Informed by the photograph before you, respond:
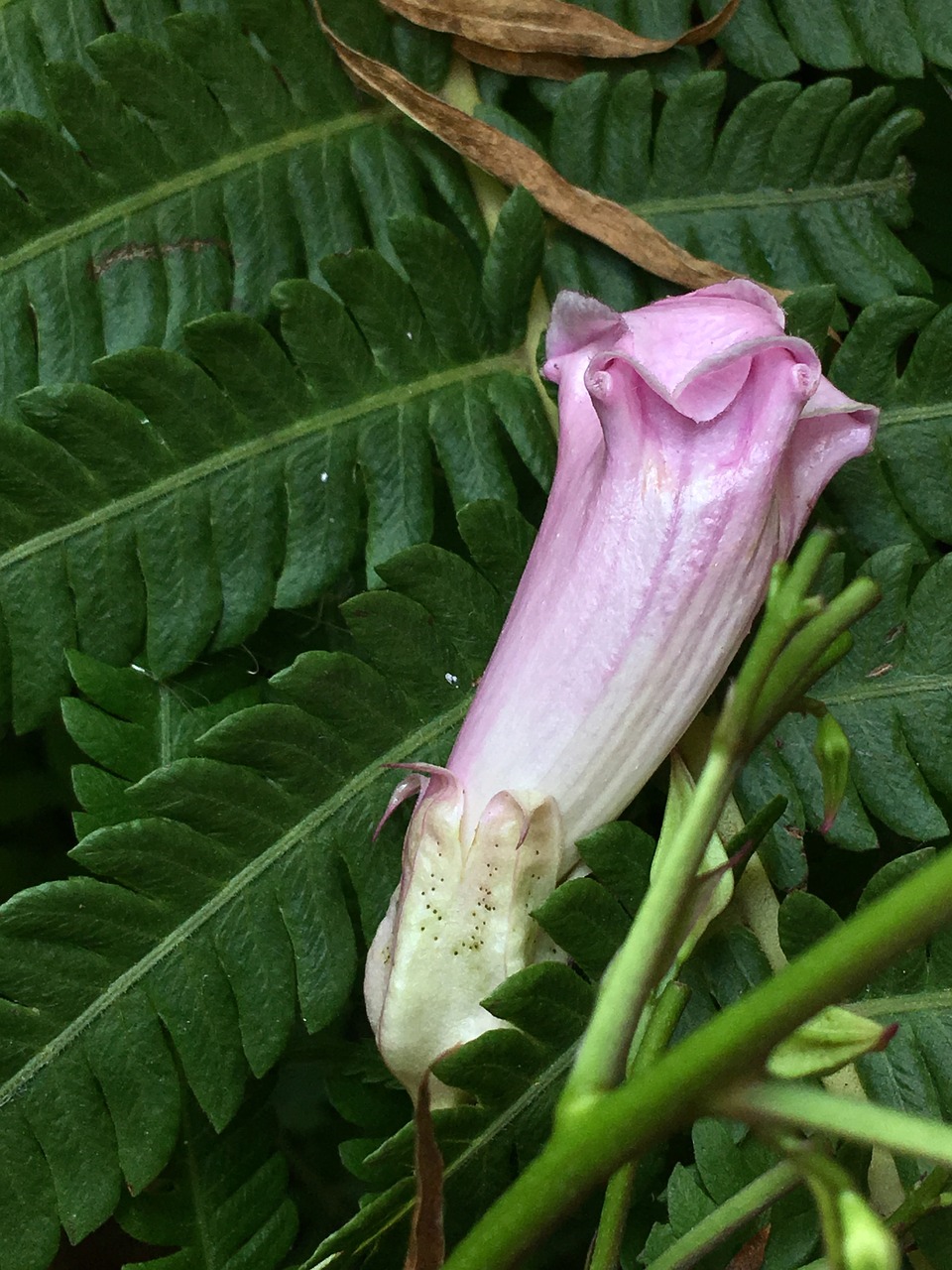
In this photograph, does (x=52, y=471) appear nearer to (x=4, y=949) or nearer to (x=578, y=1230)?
(x=4, y=949)

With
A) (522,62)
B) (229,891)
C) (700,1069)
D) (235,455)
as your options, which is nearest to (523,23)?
(522,62)

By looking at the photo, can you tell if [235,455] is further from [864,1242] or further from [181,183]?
[864,1242]

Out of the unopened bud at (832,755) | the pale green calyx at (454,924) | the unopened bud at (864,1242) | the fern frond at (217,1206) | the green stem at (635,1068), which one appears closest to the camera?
the unopened bud at (864,1242)

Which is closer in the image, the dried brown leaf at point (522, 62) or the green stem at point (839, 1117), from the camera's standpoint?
the green stem at point (839, 1117)

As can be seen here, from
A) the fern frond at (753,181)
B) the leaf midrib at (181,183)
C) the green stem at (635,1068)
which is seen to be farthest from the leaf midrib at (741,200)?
the green stem at (635,1068)

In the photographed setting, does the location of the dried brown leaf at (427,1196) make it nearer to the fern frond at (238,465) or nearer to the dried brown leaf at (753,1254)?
the dried brown leaf at (753,1254)

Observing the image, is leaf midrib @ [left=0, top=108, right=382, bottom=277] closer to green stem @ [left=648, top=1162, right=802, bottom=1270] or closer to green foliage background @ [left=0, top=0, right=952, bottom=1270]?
green foliage background @ [left=0, top=0, right=952, bottom=1270]
